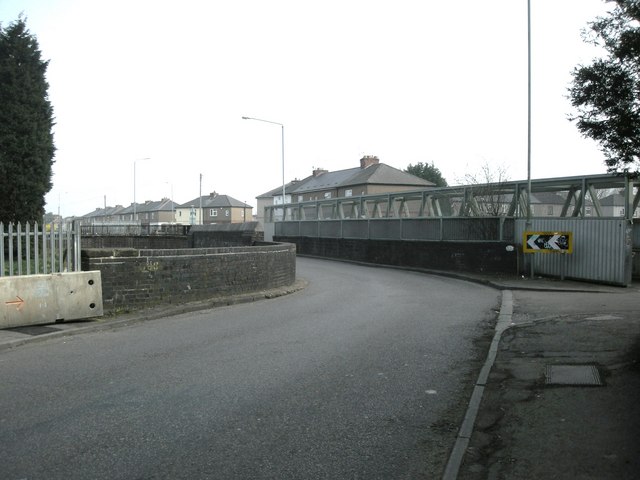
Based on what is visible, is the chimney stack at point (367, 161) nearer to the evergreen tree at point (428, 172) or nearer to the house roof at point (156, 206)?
the evergreen tree at point (428, 172)

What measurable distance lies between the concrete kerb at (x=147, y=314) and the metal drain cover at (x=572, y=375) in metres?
7.37

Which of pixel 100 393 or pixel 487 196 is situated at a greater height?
pixel 487 196

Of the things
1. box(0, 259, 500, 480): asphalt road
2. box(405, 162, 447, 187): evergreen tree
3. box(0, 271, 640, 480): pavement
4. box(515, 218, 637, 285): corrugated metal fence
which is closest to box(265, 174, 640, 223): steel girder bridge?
box(515, 218, 637, 285): corrugated metal fence

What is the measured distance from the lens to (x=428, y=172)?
87.1 metres

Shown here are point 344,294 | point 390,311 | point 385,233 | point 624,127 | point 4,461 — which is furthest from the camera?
point 385,233

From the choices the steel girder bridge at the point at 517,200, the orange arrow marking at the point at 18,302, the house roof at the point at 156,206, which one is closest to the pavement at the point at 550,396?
the orange arrow marking at the point at 18,302

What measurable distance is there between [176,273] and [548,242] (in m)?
11.8

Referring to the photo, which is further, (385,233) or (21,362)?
(385,233)

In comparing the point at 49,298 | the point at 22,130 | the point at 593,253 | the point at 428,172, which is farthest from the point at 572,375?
the point at 428,172

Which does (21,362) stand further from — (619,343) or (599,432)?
(619,343)

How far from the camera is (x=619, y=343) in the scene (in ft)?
25.9

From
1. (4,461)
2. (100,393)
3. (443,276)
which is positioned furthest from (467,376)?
(443,276)

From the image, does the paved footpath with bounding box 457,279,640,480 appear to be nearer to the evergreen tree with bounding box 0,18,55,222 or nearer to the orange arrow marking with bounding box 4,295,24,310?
the orange arrow marking with bounding box 4,295,24,310

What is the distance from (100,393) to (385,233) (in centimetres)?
2334
